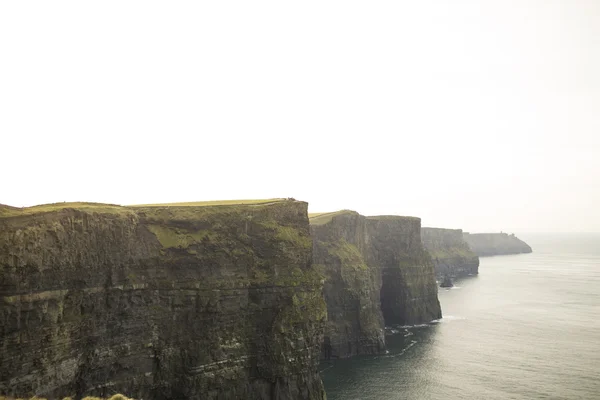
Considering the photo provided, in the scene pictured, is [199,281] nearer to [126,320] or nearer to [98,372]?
[126,320]

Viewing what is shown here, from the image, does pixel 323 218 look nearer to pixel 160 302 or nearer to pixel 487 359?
pixel 487 359

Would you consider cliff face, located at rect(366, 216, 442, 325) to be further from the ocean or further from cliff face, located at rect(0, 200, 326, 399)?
cliff face, located at rect(0, 200, 326, 399)

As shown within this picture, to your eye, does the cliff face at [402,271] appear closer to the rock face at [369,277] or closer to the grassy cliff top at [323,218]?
the rock face at [369,277]

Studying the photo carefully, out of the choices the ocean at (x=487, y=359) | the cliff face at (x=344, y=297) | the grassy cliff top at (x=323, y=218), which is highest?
the grassy cliff top at (x=323, y=218)

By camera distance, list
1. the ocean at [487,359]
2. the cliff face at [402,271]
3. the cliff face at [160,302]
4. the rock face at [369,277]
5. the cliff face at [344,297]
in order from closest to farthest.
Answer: the cliff face at [160,302]
the ocean at [487,359]
the cliff face at [344,297]
the rock face at [369,277]
the cliff face at [402,271]

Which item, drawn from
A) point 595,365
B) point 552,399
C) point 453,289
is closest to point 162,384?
point 552,399

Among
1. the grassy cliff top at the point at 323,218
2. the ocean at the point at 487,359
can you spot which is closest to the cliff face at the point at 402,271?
the ocean at the point at 487,359

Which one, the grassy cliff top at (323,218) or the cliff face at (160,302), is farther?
the grassy cliff top at (323,218)
